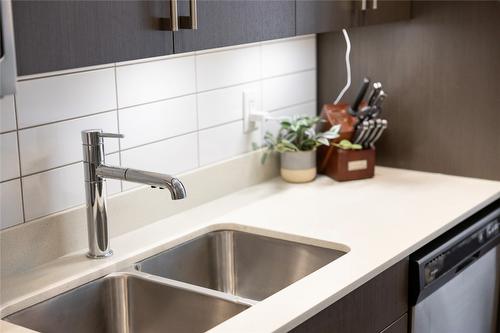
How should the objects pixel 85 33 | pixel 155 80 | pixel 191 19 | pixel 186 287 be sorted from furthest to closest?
1. pixel 155 80
2. pixel 186 287
3. pixel 191 19
4. pixel 85 33

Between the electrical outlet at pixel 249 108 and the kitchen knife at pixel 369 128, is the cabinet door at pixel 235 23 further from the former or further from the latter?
the kitchen knife at pixel 369 128

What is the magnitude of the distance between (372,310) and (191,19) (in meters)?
0.80

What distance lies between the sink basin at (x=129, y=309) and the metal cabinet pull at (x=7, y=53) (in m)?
0.58

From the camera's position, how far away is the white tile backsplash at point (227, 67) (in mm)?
2338

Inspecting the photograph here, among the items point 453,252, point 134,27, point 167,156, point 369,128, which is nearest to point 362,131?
point 369,128

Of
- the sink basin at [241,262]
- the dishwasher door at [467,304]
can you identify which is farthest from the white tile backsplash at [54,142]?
the dishwasher door at [467,304]

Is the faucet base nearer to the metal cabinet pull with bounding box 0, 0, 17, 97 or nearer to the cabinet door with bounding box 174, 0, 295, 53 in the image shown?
the cabinet door with bounding box 174, 0, 295, 53

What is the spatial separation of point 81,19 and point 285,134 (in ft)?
3.93

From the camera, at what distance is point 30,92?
6.02 ft

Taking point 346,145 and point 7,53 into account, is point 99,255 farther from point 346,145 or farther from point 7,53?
point 346,145

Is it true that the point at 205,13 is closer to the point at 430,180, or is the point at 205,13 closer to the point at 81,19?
the point at 81,19

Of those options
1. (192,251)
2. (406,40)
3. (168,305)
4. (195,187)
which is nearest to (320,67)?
(406,40)

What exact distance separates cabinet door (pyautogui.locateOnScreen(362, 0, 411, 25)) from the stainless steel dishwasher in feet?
2.11

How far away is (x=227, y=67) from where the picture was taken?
2430mm
